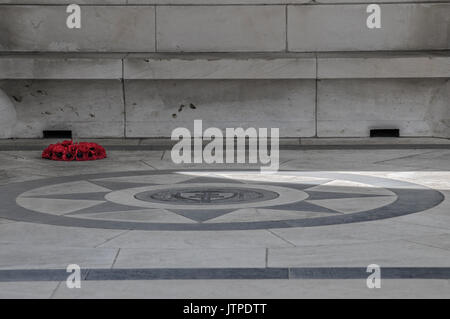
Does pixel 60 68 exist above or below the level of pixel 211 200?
above

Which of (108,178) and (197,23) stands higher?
(197,23)

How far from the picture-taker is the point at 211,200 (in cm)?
890

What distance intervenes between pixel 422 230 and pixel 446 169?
449 cm

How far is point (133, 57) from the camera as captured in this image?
15031mm

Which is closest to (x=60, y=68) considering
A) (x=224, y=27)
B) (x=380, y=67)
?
(x=224, y=27)

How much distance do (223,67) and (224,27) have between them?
0.98 meters

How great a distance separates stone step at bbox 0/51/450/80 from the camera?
14852 millimetres

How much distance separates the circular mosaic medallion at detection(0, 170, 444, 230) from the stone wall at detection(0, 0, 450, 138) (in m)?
4.16

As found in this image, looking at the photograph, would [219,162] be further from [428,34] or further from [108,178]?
[428,34]

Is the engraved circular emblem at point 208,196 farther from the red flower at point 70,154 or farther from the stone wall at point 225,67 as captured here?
the stone wall at point 225,67

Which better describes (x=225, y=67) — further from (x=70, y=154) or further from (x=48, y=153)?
(x=48, y=153)

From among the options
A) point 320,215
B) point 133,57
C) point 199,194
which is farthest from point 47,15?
point 320,215

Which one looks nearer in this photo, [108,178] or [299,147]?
[108,178]

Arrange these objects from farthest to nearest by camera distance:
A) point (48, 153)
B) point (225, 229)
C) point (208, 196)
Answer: point (48, 153), point (208, 196), point (225, 229)
